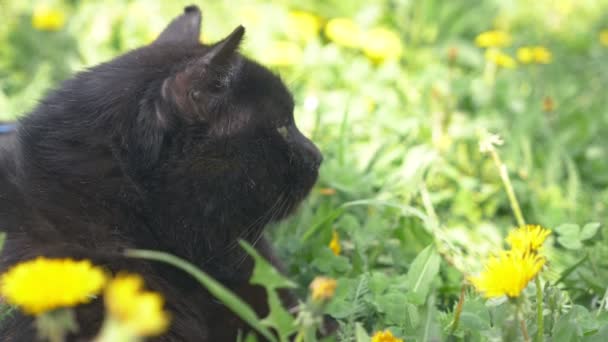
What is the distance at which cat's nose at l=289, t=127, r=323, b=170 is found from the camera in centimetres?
160

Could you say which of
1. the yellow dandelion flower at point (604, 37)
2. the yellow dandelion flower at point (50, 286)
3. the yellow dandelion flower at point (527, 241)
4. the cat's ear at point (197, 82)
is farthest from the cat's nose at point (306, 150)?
the yellow dandelion flower at point (604, 37)

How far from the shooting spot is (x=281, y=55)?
2.85 m

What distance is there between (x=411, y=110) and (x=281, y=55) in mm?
597

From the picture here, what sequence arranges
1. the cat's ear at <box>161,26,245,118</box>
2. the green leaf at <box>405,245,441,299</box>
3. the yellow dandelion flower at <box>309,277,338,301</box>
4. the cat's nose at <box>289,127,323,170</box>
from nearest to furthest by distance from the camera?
the yellow dandelion flower at <box>309,277,338,301</box> < the cat's ear at <box>161,26,245,118</box> < the green leaf at <box>405,245,441,299</box> < the cat's nose at <box>289,127,323,170</box>

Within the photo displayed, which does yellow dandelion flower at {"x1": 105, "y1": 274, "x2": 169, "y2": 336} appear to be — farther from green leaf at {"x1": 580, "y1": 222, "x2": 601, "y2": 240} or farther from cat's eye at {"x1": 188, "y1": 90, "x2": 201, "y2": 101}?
green leaf at {"x1": 580, "y1": 222, "x2": 601, "y2": 240}

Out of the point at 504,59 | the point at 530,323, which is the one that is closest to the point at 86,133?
the point at 530,323

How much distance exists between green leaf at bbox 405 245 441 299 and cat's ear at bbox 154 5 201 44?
740 millimetres

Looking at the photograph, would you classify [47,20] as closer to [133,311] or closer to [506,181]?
[506,181]

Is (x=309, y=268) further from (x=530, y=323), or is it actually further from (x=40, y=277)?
(x=40, y=277)

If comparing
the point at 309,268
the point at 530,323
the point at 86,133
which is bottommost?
the point at 309,268

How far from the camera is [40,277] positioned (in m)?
0.74

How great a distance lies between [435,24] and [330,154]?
1448 millimetres

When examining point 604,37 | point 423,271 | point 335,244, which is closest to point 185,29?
point 335,244

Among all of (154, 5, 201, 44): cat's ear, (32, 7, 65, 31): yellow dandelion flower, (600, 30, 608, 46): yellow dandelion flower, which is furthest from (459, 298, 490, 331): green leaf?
(600, 30, 608, 46): yellow dandelion flower
